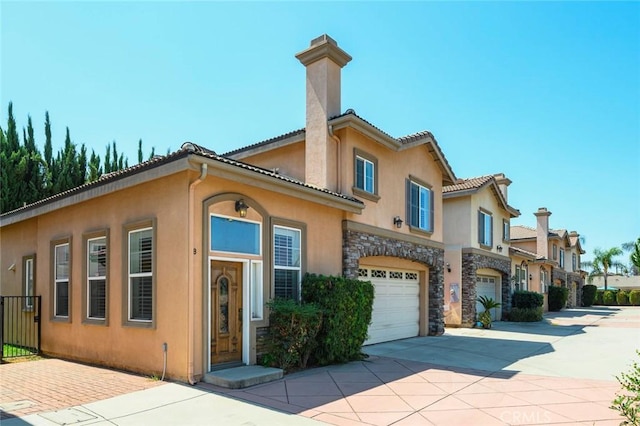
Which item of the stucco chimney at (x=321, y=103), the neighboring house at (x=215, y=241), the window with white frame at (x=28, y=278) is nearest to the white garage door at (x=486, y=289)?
the neighboring house at (x=215, y=241)

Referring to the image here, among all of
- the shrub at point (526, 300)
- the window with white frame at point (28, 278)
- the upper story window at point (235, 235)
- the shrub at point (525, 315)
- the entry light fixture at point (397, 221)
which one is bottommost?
the shrub at point (525, 315)

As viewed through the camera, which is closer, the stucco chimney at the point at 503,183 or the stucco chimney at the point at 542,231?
the stucco chimney at the point at 503,183

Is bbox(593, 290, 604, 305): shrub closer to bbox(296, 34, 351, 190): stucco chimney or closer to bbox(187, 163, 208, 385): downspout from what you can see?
bbox(296, 34, 351, 190): stucco chimney

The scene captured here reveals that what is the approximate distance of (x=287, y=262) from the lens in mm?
10555

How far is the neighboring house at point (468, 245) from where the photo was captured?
67.9 ft

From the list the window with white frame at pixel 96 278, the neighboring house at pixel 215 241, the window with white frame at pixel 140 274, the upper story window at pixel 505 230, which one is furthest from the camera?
the upper story window at pixel 505 230

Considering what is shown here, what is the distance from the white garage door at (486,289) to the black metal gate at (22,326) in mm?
18006

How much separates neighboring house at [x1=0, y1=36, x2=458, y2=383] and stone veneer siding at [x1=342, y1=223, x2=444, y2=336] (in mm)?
60

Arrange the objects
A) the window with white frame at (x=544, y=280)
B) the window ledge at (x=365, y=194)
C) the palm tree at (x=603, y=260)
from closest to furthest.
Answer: the window ledge at (x=365, y=194)
the window with white frame at (x=544, y=280)
the palm tree at (x=603, y=260)

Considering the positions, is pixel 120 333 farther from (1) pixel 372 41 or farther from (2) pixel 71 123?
(2) pixel 71 123

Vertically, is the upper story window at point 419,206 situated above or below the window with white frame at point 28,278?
above

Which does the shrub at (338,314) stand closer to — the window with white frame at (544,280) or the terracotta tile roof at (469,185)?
the terracotta tile roof at (469,185)

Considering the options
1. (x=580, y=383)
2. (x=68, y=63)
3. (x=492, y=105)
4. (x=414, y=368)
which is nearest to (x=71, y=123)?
(x=68, y=63)

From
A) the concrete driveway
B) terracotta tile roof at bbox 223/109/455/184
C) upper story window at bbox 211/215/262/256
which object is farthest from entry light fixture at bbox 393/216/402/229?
upper story window at bbox 211/215/262/256
